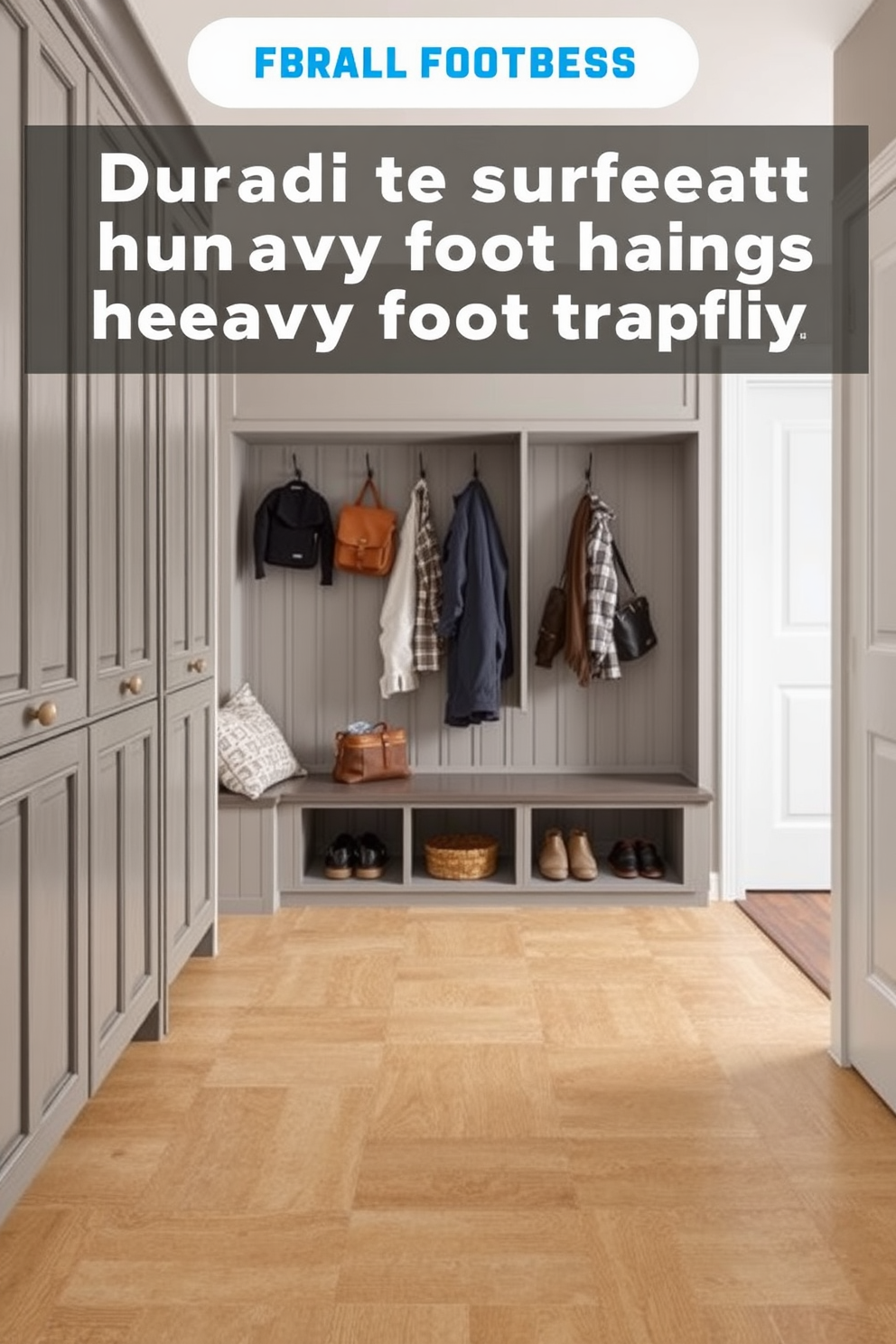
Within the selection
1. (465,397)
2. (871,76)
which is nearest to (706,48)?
(871,76)

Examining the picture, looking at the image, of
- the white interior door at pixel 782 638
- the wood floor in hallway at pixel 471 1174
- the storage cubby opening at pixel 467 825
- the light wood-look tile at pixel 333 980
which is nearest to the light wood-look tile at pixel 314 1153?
the wood floor in hallway at pixel 471 1174

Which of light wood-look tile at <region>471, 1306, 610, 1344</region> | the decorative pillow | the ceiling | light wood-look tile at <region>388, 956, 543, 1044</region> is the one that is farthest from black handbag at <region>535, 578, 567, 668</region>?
light wood-look tile at <region>471, 1306, 610, 1344</region>

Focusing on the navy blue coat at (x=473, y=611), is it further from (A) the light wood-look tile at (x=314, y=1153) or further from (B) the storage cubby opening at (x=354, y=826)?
(A) the light wood-look tile at (x=314, y=1153)

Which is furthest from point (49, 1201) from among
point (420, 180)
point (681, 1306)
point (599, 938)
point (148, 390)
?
point (420, 180)

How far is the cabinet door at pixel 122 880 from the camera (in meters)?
2.46

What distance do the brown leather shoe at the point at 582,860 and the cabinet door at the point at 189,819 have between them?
1433mm

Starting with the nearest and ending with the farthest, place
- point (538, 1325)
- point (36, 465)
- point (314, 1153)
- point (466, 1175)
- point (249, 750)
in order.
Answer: point (538, 1325), point (36, 465), point (466, 1175), point (314, 1153), point (249, 750)

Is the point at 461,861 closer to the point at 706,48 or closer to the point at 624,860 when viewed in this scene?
→ the point at 624,860

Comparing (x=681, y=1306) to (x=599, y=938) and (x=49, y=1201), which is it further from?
(x=599, y=938)

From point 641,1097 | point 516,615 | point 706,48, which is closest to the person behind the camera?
point 641,1097

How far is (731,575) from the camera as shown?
4.50m

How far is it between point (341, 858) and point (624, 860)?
3.53 ft

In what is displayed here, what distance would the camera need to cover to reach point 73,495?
232 centimetres

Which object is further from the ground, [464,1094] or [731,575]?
[731,575]
